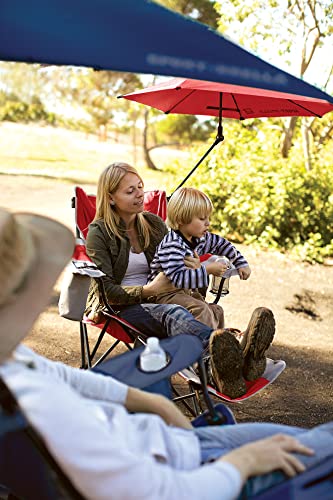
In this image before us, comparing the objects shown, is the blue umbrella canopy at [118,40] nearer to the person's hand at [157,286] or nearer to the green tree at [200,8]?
the person's hand at [157,286]

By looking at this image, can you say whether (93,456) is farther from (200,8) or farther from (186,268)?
(200,8)

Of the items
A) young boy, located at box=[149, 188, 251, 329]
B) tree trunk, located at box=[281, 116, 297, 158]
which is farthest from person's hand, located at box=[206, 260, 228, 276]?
tree trunk, located at box=[281, 116, 297, 158]

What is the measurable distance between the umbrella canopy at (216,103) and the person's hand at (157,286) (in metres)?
1.05

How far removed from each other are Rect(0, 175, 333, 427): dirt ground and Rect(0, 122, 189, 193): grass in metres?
7.94

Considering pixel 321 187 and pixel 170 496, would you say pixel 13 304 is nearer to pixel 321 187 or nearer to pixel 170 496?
pixel 170 496

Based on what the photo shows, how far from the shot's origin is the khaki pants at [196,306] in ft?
10.1

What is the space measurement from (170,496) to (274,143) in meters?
6.92

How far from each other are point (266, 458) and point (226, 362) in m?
1.14

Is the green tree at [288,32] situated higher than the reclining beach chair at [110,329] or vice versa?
the green tree at [288,32]

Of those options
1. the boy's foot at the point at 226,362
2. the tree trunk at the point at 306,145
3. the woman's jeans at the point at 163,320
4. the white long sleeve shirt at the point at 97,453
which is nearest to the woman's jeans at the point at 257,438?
the white long sleeve shirt at the point at 97,453

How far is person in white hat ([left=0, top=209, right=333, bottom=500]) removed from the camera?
129cm

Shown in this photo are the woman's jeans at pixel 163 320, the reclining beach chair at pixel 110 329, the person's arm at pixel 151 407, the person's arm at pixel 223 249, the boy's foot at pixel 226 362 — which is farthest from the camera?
the person's arm at pixel 223 249

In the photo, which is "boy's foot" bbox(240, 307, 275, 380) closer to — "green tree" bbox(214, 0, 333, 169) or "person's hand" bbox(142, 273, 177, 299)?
"person's hand" bbox(142, 273, 177, 299)

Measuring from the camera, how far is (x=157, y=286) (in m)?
3.08
